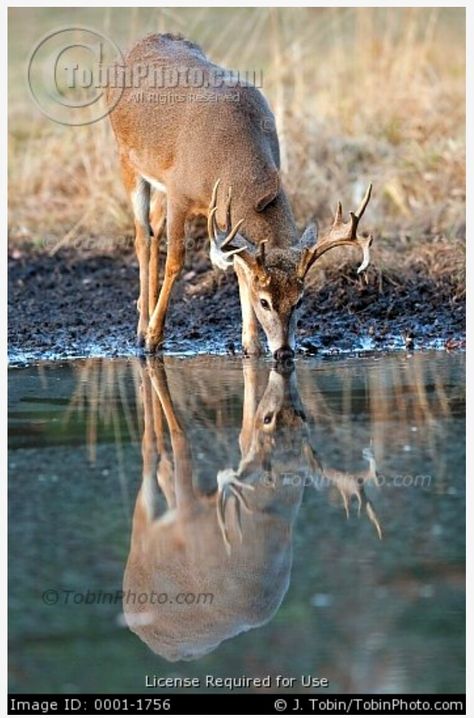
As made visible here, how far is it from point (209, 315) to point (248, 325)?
1.15 meters

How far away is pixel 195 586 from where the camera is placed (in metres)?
5.66

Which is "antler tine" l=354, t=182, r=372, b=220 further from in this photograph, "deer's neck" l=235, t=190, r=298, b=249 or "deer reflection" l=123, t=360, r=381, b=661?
"deer reflection" l=123, t=360, r=381, b=661

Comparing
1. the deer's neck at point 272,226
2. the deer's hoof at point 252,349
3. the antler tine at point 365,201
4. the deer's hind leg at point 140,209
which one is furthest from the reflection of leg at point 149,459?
the deer's hind leg at point 140,209

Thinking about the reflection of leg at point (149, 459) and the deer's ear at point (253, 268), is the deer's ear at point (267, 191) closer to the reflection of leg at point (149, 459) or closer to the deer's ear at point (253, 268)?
the deer's ear at point (253, 268)

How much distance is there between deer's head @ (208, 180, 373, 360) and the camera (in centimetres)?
921

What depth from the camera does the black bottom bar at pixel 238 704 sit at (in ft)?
16.1

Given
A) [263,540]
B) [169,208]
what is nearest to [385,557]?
[263,540]

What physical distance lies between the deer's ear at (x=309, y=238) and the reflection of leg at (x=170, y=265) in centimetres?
92

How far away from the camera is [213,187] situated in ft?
31.9

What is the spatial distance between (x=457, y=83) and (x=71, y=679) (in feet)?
35.5

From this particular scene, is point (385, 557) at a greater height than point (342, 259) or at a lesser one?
lesser

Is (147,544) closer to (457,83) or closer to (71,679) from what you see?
(71,679)

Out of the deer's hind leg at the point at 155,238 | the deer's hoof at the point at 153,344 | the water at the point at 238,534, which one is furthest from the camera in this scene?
the deer's hind leg at the point at 155,238

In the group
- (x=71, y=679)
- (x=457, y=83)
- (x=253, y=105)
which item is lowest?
(x=71, y=679)
